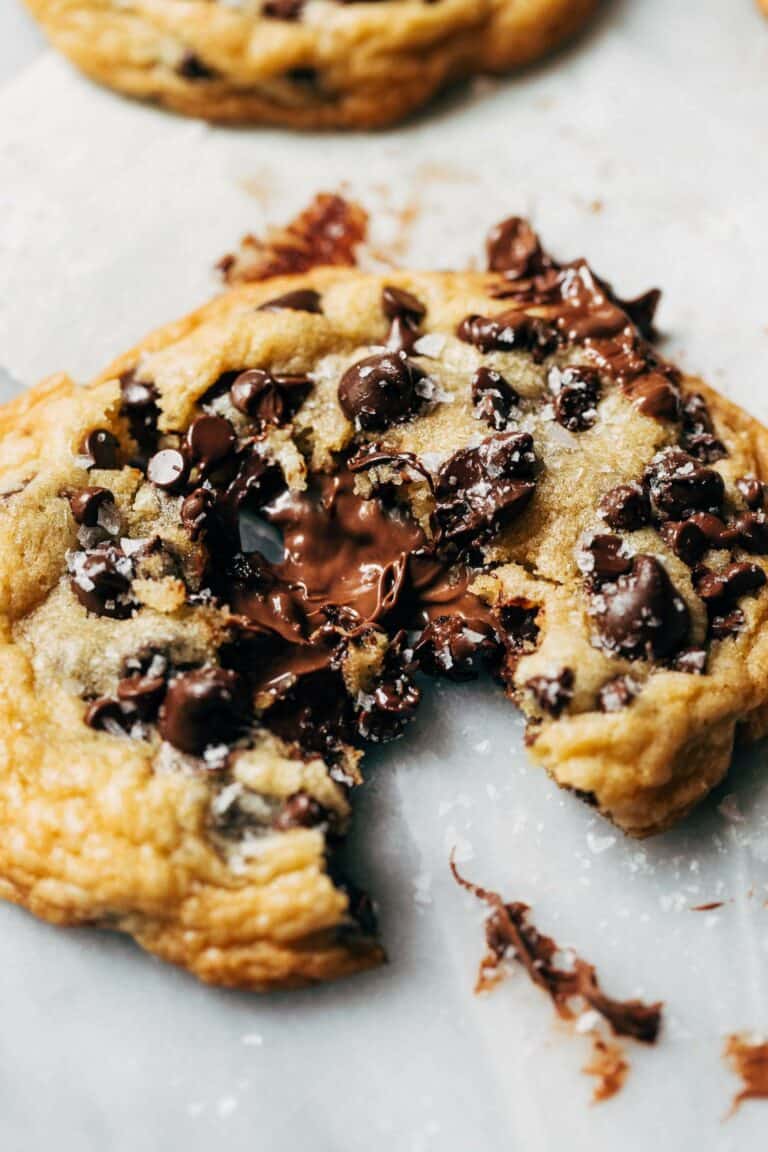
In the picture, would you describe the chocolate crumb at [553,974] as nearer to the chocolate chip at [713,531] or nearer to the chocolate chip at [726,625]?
the chocolate chip at [726,625]

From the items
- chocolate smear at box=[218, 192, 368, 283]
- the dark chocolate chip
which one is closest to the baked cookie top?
chocolate smear at box=[218, 192, 368, 283]

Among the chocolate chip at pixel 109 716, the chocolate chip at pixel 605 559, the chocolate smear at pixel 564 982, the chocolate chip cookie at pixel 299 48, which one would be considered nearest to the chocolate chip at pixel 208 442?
the chocolate chip at pixel 109 716

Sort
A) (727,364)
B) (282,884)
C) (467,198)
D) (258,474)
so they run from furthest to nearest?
(467,198)
(727,364)
(258,474)
(282,884)

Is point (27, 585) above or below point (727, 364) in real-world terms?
above

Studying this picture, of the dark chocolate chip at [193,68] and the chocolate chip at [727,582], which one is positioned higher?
the dark chocolate chip at [193,68]

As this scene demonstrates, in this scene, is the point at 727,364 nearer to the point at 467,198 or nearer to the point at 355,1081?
the point at 467,198

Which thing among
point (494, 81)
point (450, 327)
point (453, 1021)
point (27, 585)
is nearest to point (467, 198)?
point (494, 81)
